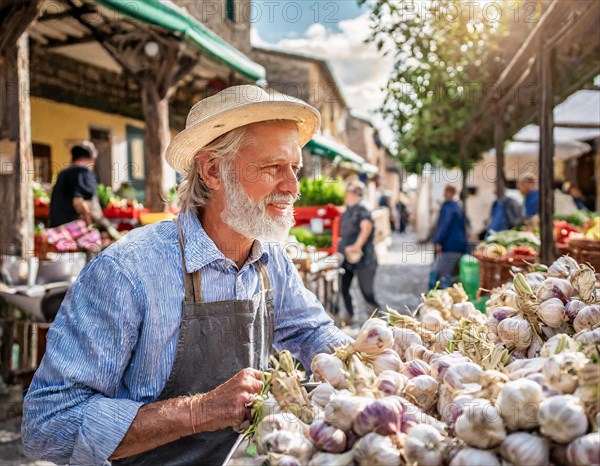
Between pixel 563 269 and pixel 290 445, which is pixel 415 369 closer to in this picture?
pixel 290 445

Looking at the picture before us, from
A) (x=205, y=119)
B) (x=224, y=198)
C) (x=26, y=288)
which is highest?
(x=205, y=119)

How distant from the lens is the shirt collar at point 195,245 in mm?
1946

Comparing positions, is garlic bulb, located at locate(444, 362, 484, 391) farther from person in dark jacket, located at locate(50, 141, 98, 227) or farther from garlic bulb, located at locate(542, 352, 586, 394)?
person in dark jacket, located at locate(50, 141, 98, 227)

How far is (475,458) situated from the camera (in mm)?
1076

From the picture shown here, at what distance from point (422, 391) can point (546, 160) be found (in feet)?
12.2

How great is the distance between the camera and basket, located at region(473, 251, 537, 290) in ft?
14.4

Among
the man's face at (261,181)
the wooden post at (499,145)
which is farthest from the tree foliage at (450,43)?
the man's face at (261,181)

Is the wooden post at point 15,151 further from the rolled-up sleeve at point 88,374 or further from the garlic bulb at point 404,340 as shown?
the garlic bulb at point 404,340

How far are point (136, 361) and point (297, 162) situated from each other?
889 millimetres

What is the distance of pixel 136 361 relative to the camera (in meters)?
1.84

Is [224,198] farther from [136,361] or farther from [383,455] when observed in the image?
[383,455]

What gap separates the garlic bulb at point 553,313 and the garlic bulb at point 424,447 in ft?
2.07

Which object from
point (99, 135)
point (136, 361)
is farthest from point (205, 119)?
point (99, 135)

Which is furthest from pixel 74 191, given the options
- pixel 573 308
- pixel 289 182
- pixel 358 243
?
pixel 573 308
